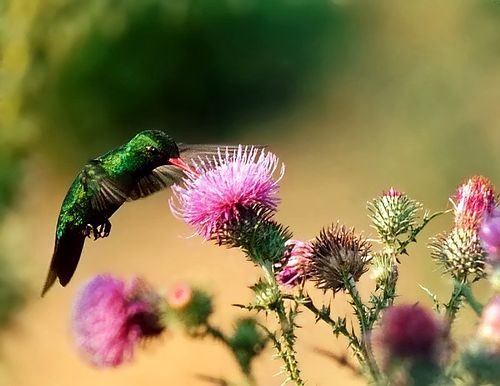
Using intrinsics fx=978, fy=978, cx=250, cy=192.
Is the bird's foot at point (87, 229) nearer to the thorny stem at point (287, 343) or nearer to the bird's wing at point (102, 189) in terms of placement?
the bird's wing at point (102, 189)

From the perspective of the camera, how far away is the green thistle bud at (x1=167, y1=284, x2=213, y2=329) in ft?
6.05

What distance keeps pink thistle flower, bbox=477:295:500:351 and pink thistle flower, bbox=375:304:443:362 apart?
6cm

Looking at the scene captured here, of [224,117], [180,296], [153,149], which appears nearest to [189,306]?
[180,296]

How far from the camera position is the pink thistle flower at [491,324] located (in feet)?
3.94

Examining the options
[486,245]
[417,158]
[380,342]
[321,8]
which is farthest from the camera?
[321,8]

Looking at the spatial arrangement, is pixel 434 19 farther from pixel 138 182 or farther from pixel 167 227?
pixel 138 182

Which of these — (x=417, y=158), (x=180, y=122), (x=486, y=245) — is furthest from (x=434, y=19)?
(x=486, y=245)

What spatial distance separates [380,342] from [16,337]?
7224 mm

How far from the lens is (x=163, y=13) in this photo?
39.1 ft

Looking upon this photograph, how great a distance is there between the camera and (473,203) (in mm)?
1779

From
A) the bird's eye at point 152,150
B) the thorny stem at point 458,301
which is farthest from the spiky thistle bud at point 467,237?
the bird's eye at point 152,150

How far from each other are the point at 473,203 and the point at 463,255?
0.42 ft

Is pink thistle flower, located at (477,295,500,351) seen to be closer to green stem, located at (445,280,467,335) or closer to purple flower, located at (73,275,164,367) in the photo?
green stem, located at (445,280,467,335)

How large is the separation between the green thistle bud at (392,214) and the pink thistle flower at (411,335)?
1.93 ft
